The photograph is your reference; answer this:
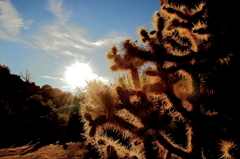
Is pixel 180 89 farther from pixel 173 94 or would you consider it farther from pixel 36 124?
pixel 36 124

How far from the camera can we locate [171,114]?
4.04 ft

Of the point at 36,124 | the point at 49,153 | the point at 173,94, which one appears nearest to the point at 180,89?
the point at 173,94

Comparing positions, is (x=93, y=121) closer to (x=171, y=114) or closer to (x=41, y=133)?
(x=171, y=114)

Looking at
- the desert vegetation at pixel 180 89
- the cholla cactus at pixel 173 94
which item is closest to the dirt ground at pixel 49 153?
the desert vegetation at pixel 180 89

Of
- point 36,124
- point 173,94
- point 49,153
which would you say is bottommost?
point 36,124

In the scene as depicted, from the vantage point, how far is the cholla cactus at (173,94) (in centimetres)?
115

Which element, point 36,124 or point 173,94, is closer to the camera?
point 173,94

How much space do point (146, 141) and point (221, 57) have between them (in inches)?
36.3

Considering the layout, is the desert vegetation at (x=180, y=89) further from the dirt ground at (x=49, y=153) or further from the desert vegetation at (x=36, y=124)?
the desert vegetation at (x=36, y=124)

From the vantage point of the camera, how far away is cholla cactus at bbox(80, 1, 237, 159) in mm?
1146

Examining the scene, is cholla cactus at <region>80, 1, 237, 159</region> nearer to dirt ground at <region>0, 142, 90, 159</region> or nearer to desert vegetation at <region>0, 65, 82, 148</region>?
dirt ground at <region>0, 142, 90, 159</region>

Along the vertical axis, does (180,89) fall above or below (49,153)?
A: above

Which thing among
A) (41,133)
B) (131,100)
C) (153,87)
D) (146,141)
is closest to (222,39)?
(153,87)

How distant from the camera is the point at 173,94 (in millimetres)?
1187
